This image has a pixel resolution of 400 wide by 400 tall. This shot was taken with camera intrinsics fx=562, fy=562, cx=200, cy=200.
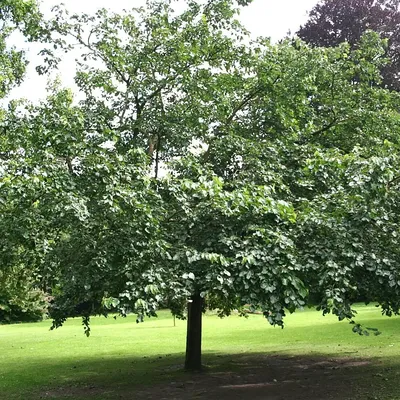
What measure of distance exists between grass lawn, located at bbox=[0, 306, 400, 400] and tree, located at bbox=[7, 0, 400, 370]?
188 centimetres

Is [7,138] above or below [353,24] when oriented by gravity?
below

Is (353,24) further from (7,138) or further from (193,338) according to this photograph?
(7,138)

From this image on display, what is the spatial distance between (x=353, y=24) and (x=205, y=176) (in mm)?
23282

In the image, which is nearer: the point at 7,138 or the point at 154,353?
the point at 7,138

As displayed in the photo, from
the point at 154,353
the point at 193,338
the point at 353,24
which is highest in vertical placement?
the point at 353,24

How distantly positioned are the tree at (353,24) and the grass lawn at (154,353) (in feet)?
42.9

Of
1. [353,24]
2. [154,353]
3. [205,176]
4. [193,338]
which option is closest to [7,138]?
[205,176]

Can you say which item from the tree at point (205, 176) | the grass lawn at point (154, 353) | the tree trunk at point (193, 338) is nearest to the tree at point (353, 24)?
the grass lawn at point (154, 353)

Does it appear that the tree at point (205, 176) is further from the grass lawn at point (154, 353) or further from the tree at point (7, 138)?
the grass lawn at point (154, 353)

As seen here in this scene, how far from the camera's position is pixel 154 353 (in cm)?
1717

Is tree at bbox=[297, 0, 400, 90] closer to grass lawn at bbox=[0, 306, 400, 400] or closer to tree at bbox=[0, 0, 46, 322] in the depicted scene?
grass lawn at bbox=[0, 306, 400, 400]

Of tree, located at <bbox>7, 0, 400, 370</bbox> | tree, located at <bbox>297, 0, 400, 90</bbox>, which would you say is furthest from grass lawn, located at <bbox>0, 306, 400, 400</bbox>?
tree, located at <bbox>297, 0, 400, 90</bbox>

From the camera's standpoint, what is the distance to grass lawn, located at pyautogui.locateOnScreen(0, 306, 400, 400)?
11461 millimetres

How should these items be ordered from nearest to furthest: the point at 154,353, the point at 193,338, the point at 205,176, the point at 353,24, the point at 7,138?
the point at 205,176 → the point at 7,138 → the point at 193,338 → the point at 154,353 → the point at 353,24
